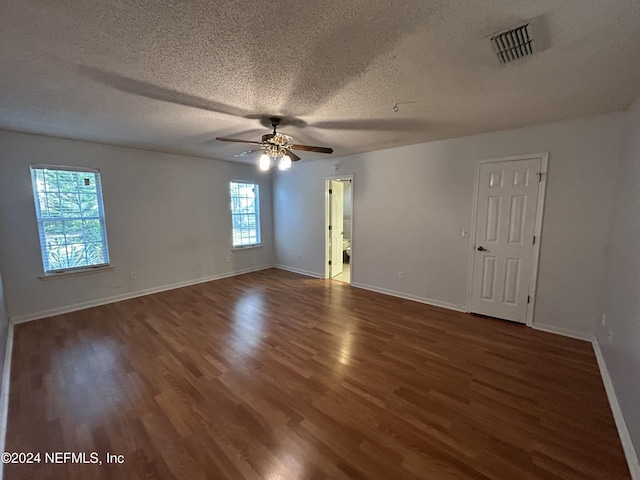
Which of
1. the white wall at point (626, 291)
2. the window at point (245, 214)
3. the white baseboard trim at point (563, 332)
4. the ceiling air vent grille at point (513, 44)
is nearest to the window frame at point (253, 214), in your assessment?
the window at point (245, 214)

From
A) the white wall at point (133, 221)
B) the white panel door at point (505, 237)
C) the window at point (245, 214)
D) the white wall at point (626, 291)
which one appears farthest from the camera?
the window at point (245, 214)

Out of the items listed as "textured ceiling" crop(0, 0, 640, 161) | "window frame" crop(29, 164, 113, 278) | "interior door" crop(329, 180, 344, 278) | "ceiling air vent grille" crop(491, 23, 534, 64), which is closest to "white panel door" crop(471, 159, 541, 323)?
"textured ceiling" crop(0, 0, 640, 161)

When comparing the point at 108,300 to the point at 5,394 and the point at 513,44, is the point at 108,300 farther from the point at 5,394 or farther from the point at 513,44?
the point at 513,44

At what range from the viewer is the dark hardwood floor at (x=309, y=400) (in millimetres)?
1567

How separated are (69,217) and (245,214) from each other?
303cm

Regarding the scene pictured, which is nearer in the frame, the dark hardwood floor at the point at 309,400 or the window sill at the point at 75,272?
the dark hardwood floor at the point at 309,400

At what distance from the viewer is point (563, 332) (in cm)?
312

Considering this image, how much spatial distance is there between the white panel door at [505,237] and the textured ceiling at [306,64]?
0.64 m

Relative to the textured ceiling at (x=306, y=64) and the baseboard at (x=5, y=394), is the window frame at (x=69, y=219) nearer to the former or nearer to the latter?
the textured ceiling at (x=306, y=64)

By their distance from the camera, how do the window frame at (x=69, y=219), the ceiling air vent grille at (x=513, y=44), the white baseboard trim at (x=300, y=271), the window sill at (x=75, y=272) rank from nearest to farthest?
the ceiling air vent grille at (x=513, y=44), the window frame at (x=69, y=219), the window sill at (x=75, y=272), the white baseboard trim at (x=300, y=271)

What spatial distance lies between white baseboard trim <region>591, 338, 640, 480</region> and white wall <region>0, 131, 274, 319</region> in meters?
5.82

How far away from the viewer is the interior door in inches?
218

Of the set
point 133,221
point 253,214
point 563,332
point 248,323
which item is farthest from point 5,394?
point 563,332

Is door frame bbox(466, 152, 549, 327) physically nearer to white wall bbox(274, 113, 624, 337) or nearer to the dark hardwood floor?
white wall bbox(274, 113, 624, 337)
